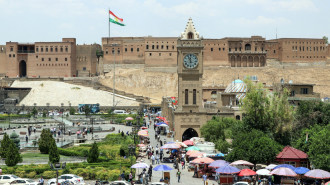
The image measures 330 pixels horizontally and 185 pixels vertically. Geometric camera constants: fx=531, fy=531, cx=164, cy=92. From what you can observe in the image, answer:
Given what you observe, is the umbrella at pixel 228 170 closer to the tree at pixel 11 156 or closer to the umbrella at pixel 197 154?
the umbrella at pixel 197 154

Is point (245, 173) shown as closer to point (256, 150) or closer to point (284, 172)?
point (284, 172)

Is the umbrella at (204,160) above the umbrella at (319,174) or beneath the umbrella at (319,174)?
above

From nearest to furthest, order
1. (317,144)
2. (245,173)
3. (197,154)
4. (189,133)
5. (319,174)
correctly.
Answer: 1. (319,174)
2. (245,173)
3. (317,144)
4. (197,154)
5. (189,133)

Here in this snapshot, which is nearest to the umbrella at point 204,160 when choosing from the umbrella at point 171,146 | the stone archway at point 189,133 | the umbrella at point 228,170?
the umbrella at point 228,170

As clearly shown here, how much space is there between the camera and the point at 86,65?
399 feet

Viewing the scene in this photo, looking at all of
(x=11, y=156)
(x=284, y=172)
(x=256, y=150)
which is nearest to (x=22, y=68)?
(x=11, y=156)

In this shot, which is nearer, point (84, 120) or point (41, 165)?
point (41, 165)

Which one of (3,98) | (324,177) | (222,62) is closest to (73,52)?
(3,98)

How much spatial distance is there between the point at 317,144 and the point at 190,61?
61.5ft

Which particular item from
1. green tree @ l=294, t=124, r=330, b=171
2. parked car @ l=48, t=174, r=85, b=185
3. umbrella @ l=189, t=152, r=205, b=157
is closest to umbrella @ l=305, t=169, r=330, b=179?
green tree @ l=294, t=124, r=330, b=171

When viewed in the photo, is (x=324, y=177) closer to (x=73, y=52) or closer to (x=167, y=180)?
(x=167, y=180)

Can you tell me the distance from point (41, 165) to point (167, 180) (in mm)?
8954

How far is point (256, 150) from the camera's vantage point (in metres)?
35.2

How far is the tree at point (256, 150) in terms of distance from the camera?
35.0 meters
